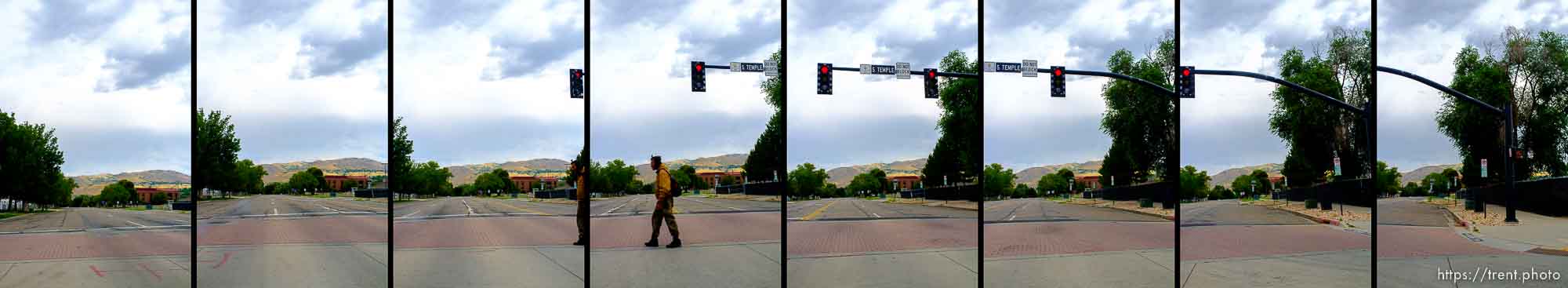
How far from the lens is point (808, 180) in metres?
17.6

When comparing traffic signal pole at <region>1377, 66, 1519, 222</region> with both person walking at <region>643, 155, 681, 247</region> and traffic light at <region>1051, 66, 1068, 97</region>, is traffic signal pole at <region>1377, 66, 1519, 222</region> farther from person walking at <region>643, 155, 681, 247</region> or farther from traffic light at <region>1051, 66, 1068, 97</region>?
person walking at <region>643, 155, 681, 247</region>

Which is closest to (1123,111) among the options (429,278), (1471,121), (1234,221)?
(1234,221)

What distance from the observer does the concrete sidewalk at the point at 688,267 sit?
693cm

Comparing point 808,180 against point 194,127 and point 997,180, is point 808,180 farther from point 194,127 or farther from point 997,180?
point 194,127

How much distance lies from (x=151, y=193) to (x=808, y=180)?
11.4 m

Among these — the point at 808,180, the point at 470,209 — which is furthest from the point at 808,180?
the point at 470,209

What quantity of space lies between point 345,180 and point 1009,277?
34.8ft

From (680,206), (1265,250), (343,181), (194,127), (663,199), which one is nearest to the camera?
(194,127)

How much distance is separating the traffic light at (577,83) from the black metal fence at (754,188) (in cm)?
822

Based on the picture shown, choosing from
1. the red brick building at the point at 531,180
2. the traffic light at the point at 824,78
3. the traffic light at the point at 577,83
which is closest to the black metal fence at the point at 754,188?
the red brick building at the point at 531,180

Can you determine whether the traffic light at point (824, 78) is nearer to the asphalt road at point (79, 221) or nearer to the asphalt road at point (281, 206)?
the asphalt road at point (281, 206)

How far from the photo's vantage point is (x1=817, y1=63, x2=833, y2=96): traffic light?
921cm

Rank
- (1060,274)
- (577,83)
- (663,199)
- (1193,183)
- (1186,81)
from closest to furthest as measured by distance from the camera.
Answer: (577,83), (1060,274), (663,199), (1186,81), (1193,183)

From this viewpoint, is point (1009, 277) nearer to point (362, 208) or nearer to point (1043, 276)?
point (1043, 276)
